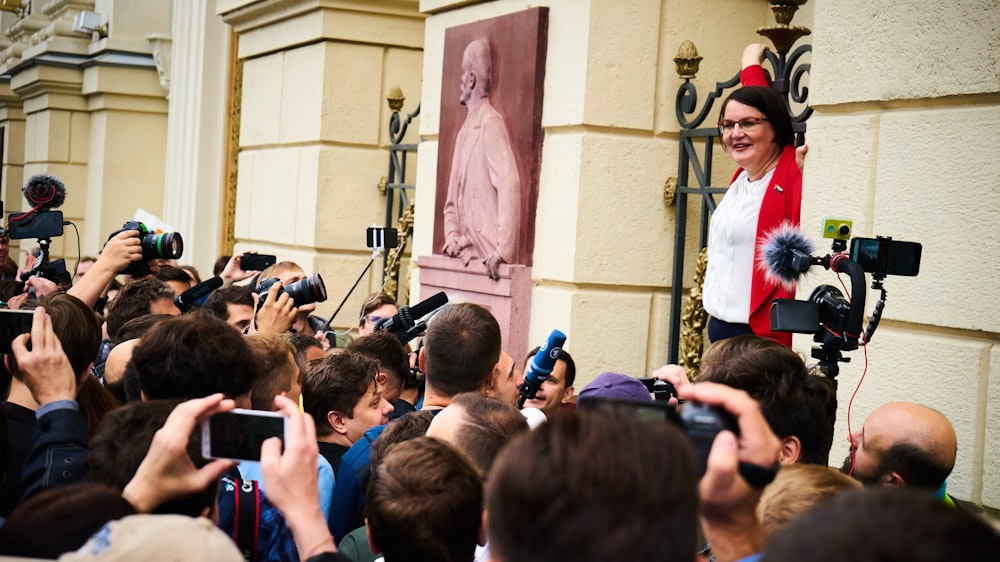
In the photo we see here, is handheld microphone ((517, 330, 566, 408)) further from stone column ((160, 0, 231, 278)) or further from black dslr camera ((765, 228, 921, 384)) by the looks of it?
stone column ((160, 0, 231, 278))

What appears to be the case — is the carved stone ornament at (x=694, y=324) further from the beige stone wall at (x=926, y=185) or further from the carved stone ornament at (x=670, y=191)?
the beige stone wall at (x=926, y=185)

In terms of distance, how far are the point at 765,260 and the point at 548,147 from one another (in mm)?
2525

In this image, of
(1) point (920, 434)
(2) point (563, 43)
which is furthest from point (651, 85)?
(1) point (920, 434)

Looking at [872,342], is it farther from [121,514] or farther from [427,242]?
[427,242]

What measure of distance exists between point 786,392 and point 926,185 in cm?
138

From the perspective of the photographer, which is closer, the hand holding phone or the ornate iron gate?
the hand holding phone

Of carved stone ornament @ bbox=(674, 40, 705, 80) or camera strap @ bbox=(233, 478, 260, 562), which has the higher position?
carved stone ornament @ bbox=(674, 40, 705, 80)

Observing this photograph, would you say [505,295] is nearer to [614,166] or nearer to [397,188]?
[614,166]

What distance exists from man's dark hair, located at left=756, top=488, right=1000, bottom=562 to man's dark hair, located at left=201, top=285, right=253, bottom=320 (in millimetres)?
4605

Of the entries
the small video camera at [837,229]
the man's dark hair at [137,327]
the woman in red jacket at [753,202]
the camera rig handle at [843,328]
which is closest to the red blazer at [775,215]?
the woman in red jacket at [753,202]

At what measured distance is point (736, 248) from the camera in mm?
4637

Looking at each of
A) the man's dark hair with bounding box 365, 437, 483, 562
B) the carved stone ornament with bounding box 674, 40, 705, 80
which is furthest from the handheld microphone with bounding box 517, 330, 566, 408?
the carved stone ornament with bounding box 674, 40, 705, 80

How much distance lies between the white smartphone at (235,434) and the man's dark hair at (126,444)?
0.26 ft

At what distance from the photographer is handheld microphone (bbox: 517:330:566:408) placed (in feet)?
12.7
